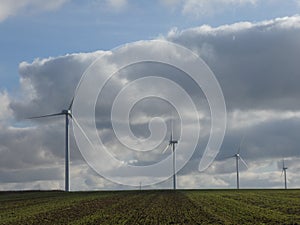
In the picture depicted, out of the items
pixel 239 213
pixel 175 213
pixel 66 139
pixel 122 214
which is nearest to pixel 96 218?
pixel 122 214

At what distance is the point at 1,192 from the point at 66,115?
30292 mm

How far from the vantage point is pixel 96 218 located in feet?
174

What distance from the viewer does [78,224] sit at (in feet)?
156

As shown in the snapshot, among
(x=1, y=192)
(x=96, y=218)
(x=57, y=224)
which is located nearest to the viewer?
(x=57, y=224)

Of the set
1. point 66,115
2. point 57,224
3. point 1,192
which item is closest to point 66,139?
point 66,115

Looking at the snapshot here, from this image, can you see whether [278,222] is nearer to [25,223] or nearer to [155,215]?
[155,215]

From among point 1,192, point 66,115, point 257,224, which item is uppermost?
point 66,115

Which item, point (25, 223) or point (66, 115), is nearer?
point (25, 223)

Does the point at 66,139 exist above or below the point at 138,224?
above

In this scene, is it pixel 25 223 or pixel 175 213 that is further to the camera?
pixel 175 213

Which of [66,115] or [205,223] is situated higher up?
[66,115]

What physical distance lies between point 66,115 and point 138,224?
3219 inches

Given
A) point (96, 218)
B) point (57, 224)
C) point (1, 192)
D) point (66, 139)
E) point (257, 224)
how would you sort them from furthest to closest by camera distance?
point (1, 192) < point (66, 139) < point (96, 218) < point (57, 224) < point (257, 224)

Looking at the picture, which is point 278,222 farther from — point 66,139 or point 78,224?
point 66,139
